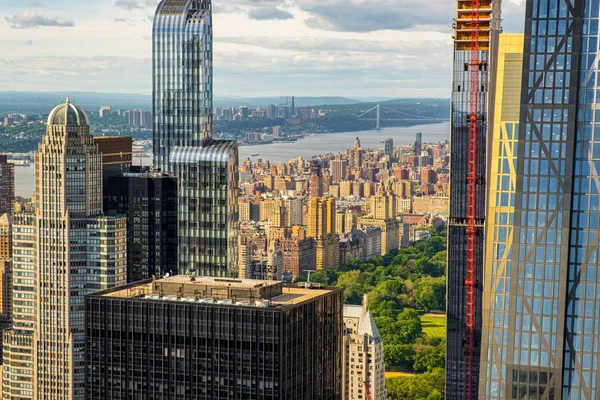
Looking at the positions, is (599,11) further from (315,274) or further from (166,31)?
(315,274)

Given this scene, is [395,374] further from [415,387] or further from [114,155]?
[114,155]

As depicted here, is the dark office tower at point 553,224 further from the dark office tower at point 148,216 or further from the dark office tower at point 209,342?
the dark office tower at point 148,216

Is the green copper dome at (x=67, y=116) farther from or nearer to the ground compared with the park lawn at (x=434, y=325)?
farther from the ground

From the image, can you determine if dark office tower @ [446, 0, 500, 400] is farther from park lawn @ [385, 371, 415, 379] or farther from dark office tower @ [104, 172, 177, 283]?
park lawn @ [385, 371, 415, 379]

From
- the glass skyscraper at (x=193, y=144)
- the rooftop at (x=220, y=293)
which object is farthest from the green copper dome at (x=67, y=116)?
the rooftop at (x=220, y=293)

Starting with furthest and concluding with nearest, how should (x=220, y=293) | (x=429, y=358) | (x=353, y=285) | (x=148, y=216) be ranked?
(x=353, y=285)
(x=429, y=358)
(x=148, y=216)
(x=220, y=293)

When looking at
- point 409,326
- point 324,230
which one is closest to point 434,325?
point 409,326
